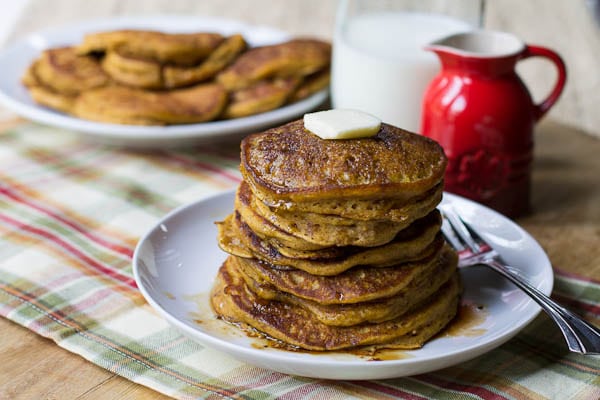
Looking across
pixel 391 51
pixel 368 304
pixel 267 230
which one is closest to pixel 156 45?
pixel 391 51

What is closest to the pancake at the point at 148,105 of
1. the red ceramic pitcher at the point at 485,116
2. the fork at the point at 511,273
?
the red ceramic pitcher at the point at 485,116

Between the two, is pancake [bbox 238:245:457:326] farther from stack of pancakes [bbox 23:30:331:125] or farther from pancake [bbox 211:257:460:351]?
stack of pancakes [bbox 23:30:331:125]

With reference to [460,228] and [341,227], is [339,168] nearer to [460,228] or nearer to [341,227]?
[341,227]

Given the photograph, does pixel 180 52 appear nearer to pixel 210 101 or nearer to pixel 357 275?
pixel 210 101

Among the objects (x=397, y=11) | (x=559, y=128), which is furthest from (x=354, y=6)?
(x=559, y=128)

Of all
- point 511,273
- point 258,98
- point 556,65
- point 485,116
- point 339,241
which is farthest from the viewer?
point 258,98

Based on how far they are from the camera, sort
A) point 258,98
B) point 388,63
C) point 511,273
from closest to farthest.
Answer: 1. point 511,273
2. point 388,63
3. point 258,98

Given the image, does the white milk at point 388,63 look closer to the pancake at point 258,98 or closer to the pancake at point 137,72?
the pancake at point 258,98
